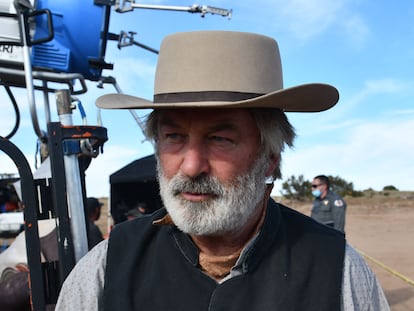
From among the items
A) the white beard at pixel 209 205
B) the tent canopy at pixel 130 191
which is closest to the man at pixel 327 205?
the tent canopy at pixel 130 191

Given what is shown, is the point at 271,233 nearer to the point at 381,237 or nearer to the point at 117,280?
the point at 117,280

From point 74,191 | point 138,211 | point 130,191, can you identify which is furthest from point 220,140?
point 130,191

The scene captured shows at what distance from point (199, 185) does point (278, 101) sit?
0.39m

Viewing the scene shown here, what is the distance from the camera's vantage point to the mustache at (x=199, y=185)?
1.68 meters

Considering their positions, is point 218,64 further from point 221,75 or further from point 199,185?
point 199,185

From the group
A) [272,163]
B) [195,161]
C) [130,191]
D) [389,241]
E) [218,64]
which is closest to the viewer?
[195,161]

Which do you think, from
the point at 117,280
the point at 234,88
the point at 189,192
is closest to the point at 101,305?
the point at 117,280

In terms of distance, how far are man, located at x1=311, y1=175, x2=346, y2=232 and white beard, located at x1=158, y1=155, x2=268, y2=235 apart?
6.24 meters

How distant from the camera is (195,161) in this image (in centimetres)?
165

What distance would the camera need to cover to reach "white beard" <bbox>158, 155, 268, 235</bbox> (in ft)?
5.57

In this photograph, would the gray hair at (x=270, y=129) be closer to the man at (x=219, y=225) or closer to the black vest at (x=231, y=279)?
the man at (x=219, y=225)

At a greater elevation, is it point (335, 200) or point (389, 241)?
point (335, 200)

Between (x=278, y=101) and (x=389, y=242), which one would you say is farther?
(x=389, y=242)

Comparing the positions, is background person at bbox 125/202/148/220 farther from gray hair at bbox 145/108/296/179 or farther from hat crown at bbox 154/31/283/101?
hat crown at bbox 154/31/283/101
